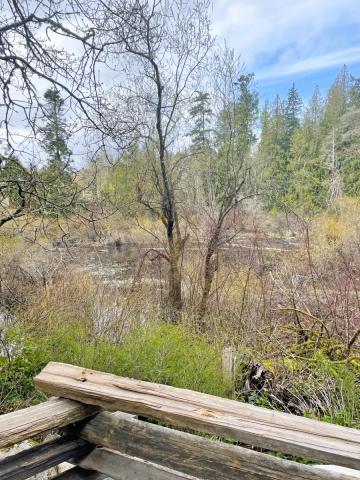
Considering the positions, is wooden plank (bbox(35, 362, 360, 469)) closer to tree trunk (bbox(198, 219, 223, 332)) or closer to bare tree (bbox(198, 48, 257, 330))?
tree trunk (bbox(198, 219, 223, 332))

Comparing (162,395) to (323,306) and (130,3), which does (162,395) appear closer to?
(130,3)

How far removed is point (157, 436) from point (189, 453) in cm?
15

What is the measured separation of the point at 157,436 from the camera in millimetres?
1563

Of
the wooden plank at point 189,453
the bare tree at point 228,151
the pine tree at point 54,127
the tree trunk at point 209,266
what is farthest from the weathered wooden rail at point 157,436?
the bare tree at point 228,151

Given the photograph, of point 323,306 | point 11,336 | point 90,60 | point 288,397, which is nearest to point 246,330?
point 323,306

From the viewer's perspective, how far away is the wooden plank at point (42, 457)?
1.49m

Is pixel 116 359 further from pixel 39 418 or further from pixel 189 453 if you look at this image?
pixel 189 453

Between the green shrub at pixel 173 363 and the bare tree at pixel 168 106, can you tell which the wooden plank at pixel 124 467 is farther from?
the bare tree at pixel 168 106

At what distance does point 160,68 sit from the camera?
25.0 feet

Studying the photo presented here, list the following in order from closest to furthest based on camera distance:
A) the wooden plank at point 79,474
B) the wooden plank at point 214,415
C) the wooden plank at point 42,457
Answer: the wooden plank at point 214,415 → the wooden plank at point 42,457 → the wooden plank at point 79,474

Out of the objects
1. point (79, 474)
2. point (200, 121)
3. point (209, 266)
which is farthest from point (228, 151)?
point (79, 474)

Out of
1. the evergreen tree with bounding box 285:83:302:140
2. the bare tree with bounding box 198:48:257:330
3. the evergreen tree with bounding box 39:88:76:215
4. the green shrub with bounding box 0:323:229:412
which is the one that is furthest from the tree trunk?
the evergreen tree with bounding box 285:83:302:140

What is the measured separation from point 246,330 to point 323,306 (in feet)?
3.77

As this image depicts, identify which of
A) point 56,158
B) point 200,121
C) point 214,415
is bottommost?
point 214,415
